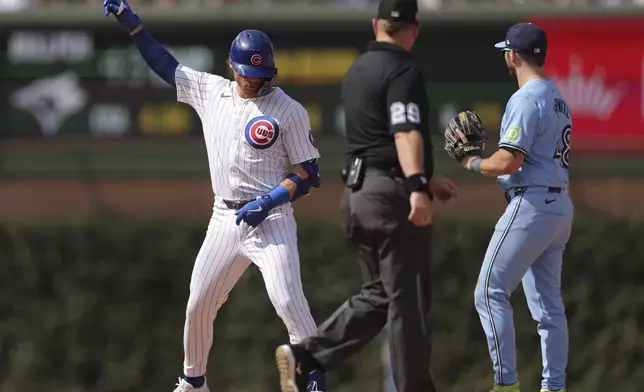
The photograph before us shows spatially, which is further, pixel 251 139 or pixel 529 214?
pixel 251 139

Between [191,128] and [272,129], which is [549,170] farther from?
[191,128]

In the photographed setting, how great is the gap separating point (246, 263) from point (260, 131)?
72 centimetres

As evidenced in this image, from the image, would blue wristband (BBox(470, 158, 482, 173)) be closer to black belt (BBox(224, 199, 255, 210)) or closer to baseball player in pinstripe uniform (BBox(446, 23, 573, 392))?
baseball player in pinstripe uniform (BBox(446, 23, 573, 392))

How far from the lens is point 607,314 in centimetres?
945

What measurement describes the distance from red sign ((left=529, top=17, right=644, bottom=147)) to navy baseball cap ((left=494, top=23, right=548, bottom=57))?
6.69m

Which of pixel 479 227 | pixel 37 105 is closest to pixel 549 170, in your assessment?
pixel 479 227

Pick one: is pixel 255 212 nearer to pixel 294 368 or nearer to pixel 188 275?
pixel 294 368

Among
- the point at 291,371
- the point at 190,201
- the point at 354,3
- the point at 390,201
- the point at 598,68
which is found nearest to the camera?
the point at 390,201

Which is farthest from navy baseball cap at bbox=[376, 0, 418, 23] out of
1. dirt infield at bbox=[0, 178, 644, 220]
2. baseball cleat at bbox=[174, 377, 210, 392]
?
dirt infield at bbox=[0, 178, 644, 220]

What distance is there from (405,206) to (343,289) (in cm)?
335

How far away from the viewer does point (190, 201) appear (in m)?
10.4

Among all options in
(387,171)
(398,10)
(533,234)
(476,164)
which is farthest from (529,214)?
(398,10)

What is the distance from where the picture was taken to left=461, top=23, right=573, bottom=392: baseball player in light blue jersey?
702cm

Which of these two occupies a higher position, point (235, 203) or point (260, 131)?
point (260, 131)
